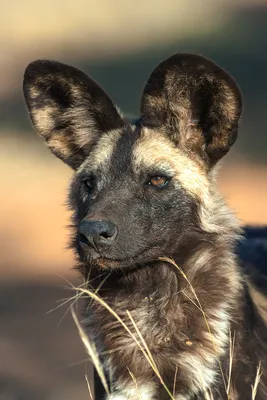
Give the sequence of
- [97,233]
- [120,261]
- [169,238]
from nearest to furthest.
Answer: [97,233], [120,261], [169,238]

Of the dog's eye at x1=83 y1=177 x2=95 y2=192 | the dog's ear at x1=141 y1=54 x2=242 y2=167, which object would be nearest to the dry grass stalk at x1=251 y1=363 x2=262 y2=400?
the dog's ear at x1=141 y1=54 x2=242 y2=167

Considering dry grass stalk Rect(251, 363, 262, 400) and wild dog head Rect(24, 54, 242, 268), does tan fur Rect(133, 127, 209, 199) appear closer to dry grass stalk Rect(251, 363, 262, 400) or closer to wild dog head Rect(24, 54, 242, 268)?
wild dog head Rect(24, 54, 242, 268)

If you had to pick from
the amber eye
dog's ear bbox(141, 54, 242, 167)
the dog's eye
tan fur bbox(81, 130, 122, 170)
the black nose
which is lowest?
the black nose

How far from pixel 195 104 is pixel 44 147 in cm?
597

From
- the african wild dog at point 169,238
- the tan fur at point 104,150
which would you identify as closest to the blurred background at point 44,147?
the tan fur at point 104,150

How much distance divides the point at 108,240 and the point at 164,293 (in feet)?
1.30

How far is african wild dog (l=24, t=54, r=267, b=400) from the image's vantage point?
366 centimetres

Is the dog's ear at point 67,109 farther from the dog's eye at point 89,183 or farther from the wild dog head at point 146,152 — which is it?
the dog's eye at point 89,183

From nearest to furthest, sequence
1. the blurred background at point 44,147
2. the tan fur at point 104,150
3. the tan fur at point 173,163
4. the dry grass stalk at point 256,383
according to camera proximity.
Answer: the dry grass stalk at point 256,383, the tan fur at point 173,163, the tan fur at point 104,150, the blurred background at point 44,147

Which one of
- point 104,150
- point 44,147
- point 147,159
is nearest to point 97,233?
point 147,159

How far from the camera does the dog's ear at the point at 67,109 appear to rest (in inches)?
159

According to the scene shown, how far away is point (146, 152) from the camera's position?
390cm

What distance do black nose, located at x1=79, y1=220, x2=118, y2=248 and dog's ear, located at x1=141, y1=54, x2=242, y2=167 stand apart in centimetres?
58

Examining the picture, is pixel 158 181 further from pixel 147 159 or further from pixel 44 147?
pixel 44 147
